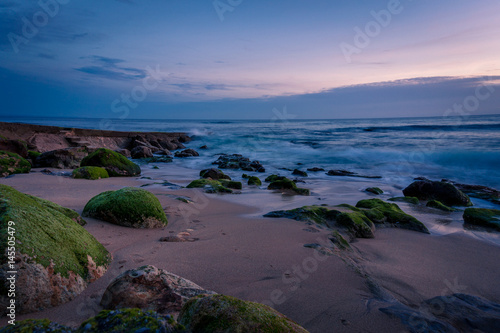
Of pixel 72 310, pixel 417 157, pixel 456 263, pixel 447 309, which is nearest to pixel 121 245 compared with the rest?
pixel 72 310

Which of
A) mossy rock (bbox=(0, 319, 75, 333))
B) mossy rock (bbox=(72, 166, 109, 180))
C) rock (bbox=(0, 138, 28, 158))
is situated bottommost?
mossy rock (bbox=(72, 166, 109, 180))

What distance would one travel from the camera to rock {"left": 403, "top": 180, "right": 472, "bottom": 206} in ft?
26.8

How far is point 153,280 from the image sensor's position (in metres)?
2.15

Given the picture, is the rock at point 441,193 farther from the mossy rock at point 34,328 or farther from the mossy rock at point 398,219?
the mossy rock at point 34,328

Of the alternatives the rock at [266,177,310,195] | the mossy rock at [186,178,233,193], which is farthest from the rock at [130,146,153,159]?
the rock at [266,177,310,195]

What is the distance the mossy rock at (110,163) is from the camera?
963cm

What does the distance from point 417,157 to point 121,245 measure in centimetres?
2116

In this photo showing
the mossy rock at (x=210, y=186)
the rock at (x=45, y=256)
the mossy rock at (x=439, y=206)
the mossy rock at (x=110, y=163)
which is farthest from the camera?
the mossy rock at (x=110, y=163)

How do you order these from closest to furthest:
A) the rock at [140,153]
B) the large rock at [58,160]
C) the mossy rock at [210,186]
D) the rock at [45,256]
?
the rock at [45,256] < the mossy rock at [210,186] < the large rock at [58,160] < the rock at [140,153]

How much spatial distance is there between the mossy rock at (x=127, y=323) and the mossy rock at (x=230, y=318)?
14cm

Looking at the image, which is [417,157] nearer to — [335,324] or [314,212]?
[314,212]

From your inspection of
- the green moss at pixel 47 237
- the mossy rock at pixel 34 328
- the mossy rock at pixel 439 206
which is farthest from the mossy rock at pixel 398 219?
the mossy rock at pixel 34 328

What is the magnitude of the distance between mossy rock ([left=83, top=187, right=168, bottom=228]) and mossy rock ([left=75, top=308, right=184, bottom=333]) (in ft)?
9.50

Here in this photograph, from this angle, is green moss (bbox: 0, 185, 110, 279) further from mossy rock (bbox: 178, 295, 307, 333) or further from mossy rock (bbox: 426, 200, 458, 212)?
mossy rock (bbox: 426, 200, 458, 212)
